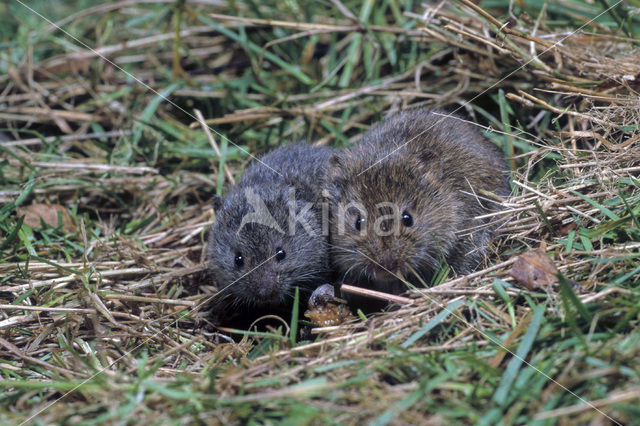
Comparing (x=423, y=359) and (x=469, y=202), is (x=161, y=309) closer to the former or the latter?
(x=423, y=359)

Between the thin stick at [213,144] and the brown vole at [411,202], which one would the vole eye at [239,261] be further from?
the thin stick at [213,144]

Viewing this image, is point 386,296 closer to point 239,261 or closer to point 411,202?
point 411,202

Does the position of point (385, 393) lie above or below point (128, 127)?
→ below

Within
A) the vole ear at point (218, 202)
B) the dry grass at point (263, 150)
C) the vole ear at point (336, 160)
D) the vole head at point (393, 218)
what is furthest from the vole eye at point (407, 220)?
the vole ear at point (218, 202)

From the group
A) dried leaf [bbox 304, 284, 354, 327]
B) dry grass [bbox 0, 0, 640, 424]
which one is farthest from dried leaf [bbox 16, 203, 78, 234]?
dried leaf [bbox 304, 284, 354, 327]

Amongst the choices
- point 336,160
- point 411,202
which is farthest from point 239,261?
point 411,202

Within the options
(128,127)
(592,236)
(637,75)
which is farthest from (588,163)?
(128,127)
